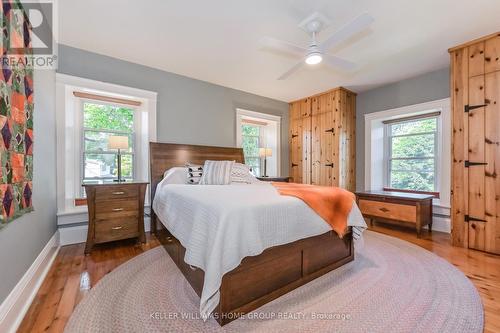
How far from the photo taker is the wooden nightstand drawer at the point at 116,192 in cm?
262

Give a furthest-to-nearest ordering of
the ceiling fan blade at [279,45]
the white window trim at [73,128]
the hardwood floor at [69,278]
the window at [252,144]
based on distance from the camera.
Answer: the window at [252,144], the white window trim at [73,128], the ceiling fan blade at [279,45], the hardwood floor at [69,278]

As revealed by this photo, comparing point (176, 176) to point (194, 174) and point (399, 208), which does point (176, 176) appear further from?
point (399, 208)

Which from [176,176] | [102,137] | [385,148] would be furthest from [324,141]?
[102,137]

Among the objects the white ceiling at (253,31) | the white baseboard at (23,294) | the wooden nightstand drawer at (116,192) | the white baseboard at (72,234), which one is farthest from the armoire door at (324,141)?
the white baseboard at (23,294)

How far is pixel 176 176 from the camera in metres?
3.09

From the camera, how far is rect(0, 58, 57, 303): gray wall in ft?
4.62

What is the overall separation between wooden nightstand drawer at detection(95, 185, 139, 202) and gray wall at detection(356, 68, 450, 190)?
4015mm

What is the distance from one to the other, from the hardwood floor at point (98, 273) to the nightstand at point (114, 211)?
0.17 meters

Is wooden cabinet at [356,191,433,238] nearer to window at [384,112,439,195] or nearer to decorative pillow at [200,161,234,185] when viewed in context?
window at [384,112,439,195]

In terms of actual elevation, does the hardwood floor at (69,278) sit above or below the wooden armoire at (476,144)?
below

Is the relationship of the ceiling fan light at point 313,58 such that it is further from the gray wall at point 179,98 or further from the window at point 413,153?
the window at point 413,153

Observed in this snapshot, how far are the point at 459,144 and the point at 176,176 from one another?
365 cm

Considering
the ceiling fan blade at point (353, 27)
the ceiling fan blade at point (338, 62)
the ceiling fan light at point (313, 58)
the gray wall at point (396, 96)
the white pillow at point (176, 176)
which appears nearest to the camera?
the ceiling fan blade at point (353, 27)

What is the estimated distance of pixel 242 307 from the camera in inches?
59.6
